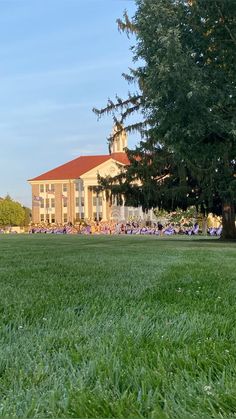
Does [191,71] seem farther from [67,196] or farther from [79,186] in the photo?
[67,196]

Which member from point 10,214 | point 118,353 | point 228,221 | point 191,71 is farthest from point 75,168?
point 118,353

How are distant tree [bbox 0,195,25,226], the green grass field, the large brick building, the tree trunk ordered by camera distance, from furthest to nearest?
distant tree [bbox 0,195,25,226], the large brick building, the tree trunk, the green grass field

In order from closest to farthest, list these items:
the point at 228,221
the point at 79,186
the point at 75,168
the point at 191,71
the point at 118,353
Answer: the point at 118,353 → the point at 191,71 → the point at 228,221 → the point at 79,186 → the point at 75,168

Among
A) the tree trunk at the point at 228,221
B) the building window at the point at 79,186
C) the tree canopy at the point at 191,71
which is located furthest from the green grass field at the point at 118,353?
the building window at the point at 79,186

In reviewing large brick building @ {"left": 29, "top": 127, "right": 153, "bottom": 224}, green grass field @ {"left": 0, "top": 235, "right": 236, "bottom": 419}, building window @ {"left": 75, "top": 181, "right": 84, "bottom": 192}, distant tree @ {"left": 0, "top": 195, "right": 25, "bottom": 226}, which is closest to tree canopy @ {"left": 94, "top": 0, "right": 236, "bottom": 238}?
green grass field @ {"left": 0, "top": 235, "right": 236, "bottom": 419}

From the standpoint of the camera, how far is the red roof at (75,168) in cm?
12079

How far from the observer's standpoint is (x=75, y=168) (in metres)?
124

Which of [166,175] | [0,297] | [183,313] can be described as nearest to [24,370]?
[183,313]

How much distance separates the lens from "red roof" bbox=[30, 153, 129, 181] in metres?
121

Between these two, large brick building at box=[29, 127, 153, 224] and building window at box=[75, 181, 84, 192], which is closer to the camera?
large brick building at box=[29, 127, 153, 224]

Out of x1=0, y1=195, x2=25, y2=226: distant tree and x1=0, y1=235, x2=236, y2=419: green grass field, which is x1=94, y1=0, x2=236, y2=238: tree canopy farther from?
x1=0, y1=195, x2=25, y2=226: distant tree

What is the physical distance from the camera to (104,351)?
294 centimetres

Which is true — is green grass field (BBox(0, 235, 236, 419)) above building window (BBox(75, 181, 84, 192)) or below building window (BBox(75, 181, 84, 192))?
below

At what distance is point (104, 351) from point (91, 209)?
113 metres
